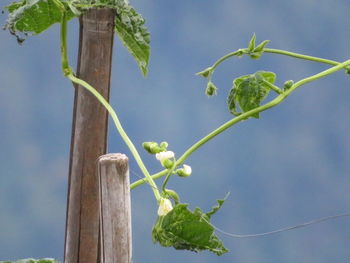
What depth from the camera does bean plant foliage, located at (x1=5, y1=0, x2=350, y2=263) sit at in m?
1.10

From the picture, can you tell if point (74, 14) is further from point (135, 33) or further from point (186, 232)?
point (186, 232)

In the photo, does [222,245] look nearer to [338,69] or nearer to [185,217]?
[185,217]

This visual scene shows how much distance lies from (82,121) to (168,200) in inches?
9.9

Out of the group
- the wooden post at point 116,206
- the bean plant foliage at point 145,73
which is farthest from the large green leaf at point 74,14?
the wooden post at point 116,206

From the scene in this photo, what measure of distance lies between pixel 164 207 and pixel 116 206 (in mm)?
83

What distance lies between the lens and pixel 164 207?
1.10 metres

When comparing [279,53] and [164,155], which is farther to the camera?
[279,53]

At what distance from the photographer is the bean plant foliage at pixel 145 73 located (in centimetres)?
110

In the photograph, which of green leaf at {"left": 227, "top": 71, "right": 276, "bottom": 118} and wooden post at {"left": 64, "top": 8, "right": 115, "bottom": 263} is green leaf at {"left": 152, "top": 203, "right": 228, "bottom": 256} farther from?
green leaf at {"left": 227, "top": 71, "right": 276, "bottom": 118}

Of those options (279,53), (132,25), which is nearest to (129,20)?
(132,25)

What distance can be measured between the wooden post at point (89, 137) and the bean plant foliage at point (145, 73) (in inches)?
0.9

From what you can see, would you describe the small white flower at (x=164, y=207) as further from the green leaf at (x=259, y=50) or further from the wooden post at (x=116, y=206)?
the green leaf at (x=259, y=50)

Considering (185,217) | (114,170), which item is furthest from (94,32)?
(185,217)

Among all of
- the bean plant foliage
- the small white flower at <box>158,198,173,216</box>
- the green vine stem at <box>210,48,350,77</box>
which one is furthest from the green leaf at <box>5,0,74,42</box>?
the small white flower at <box>158,198,173,216</box>
